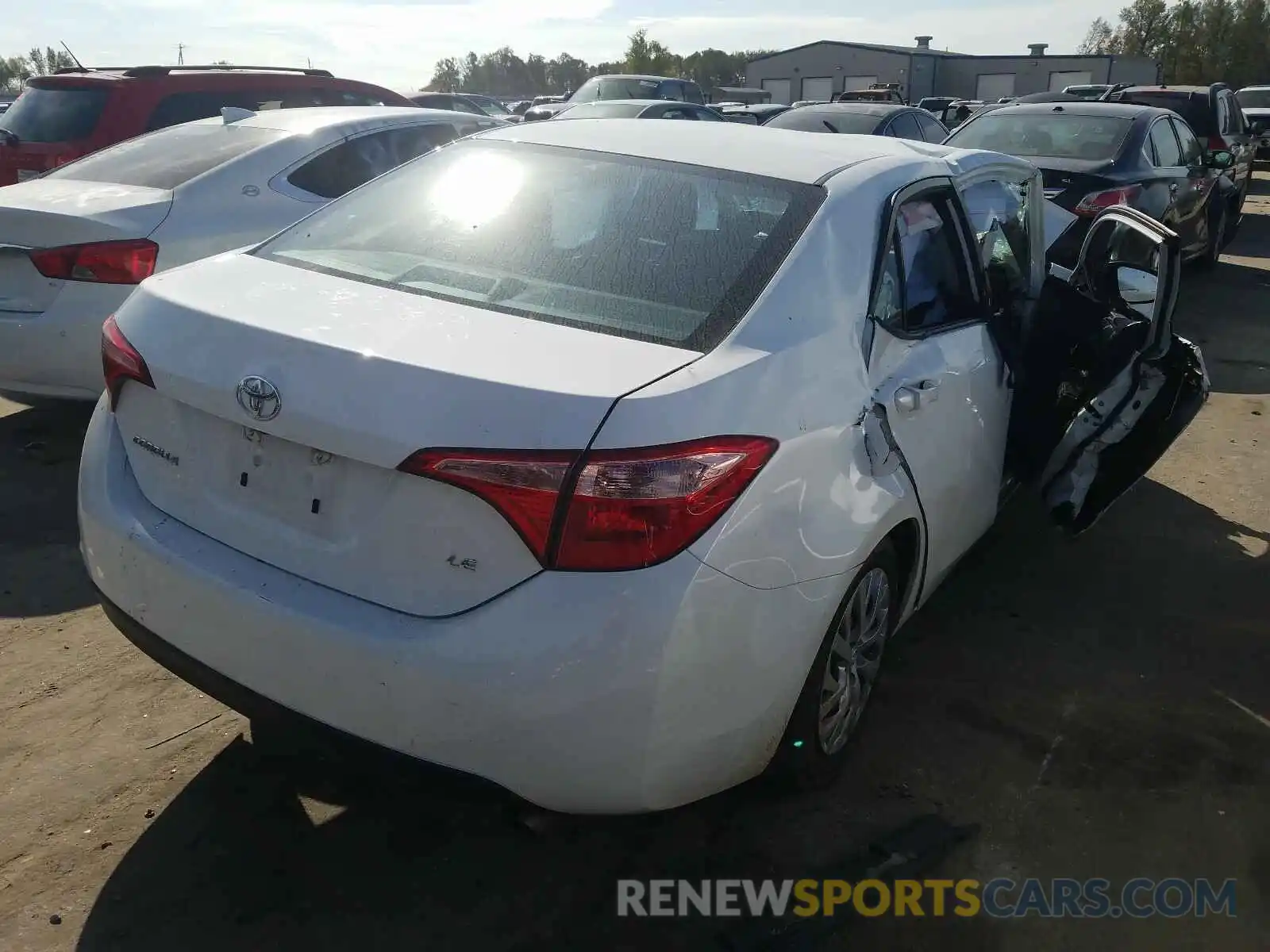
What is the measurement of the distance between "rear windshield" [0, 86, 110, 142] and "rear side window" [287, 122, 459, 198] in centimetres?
256

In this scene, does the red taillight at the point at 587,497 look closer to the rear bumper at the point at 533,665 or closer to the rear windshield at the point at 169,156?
the rear bumper at the point at 533,665

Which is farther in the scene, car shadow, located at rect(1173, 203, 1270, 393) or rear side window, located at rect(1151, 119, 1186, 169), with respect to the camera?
rear side window, located at rect(1151, 119, 1186, 169)

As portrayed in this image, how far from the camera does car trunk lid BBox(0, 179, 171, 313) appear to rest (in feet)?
15.2

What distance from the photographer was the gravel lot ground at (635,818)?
2.43m

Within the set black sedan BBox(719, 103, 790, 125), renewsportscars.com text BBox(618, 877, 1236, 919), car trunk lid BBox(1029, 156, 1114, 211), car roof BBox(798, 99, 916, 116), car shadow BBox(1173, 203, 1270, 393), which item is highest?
black sedan BBox(719, 103, 790, 125)

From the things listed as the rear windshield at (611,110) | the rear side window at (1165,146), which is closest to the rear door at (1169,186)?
the rear side window at (1165,146)

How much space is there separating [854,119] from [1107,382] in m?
8.69

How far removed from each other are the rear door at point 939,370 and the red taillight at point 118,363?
5.47 ft

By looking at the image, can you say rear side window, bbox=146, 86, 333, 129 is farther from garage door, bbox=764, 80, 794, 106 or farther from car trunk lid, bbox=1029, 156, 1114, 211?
garage door, bbox=764, 80, 794, 106

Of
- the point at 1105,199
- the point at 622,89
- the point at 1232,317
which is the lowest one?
the point at 1232,317

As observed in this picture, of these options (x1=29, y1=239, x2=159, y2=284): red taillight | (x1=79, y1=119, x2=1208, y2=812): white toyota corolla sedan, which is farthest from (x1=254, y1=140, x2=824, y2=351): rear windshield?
(x1=29, y1=239, x2=159, y2=284): red taillight

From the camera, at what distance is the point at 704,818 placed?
9.17 ft

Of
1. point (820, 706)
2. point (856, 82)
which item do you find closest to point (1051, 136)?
point (820, 706)

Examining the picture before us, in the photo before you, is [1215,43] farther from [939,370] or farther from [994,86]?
[939,370]
